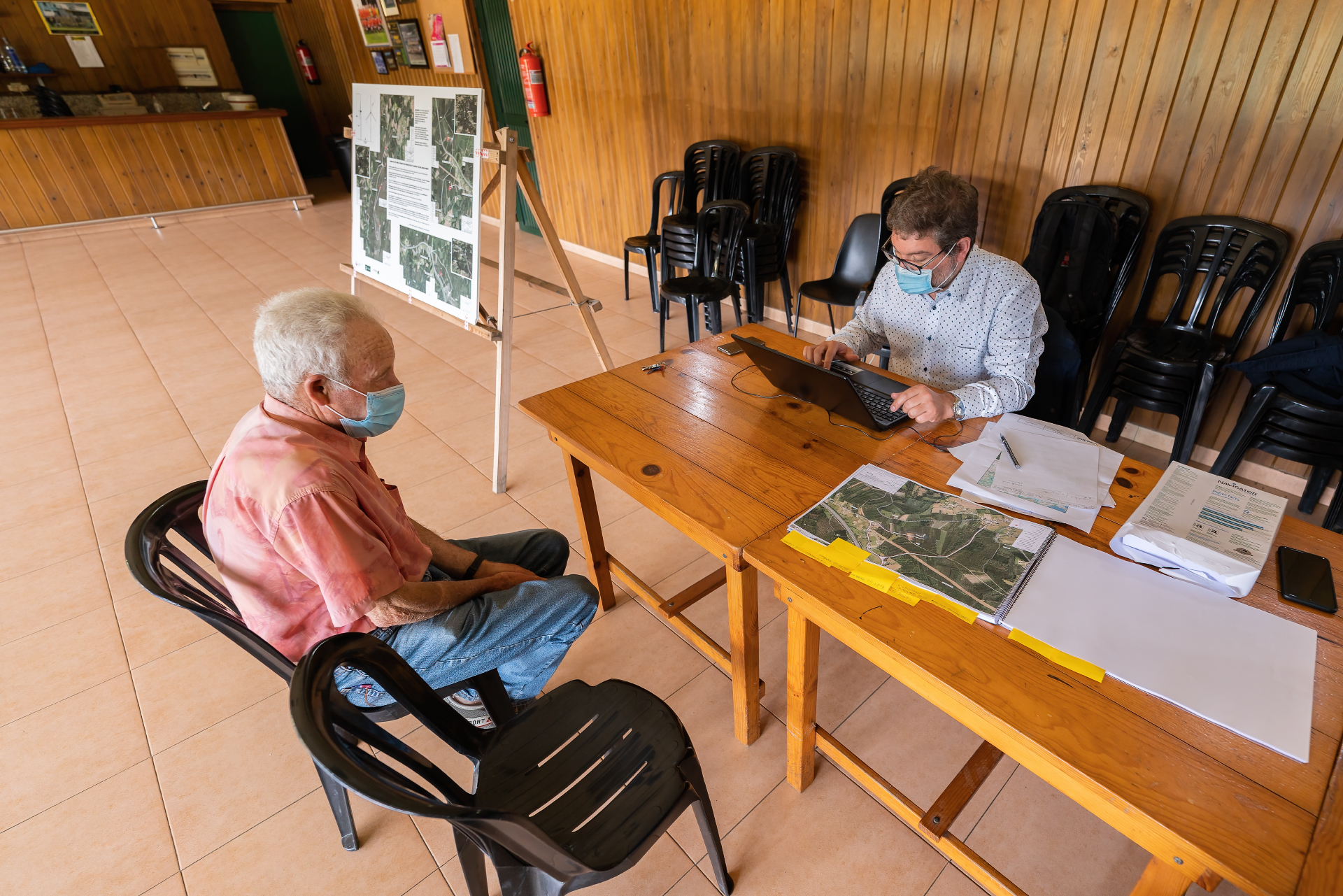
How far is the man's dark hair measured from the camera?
1564mm

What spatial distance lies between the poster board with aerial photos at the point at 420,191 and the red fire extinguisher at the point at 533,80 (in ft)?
8.47

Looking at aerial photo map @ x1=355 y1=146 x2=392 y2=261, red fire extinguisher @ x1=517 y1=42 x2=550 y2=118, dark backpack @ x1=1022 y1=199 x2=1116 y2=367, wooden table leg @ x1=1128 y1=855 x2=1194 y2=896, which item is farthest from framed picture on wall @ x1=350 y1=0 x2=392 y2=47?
wooden table leg @ x1=1128 y1=855 x2=1194 y2=896

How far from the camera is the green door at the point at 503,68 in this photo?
550cm

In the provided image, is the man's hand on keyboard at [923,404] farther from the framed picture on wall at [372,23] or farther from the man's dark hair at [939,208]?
the framed picture on wall at [372,23]

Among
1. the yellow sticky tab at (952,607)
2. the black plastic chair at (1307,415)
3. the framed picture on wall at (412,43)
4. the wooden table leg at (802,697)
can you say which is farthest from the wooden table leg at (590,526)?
the framed picture on wall at (412,43)

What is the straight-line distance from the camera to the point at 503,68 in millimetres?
5805

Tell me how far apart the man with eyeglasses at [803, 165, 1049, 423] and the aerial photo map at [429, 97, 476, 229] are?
1.60 m

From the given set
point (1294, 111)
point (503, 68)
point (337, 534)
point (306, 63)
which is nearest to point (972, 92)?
point (1294, 111)

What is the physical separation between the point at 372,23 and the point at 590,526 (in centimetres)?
810

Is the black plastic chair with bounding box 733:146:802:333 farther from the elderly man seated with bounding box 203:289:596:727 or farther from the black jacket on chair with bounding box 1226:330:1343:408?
the elderly man seated with bounding box 203:289:596:727

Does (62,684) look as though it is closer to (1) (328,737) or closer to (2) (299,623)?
(2) (299,623)

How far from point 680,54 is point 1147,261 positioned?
122 inches

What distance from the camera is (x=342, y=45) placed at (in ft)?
27.7

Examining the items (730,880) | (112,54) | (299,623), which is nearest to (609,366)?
(299,623)
